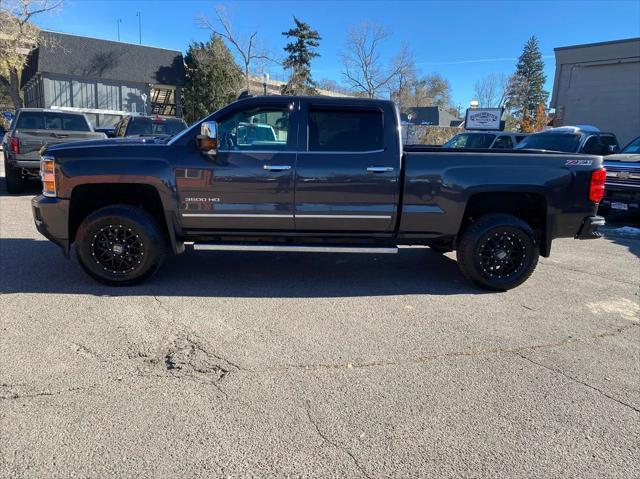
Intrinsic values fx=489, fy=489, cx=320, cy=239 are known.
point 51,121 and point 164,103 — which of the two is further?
point 164,103

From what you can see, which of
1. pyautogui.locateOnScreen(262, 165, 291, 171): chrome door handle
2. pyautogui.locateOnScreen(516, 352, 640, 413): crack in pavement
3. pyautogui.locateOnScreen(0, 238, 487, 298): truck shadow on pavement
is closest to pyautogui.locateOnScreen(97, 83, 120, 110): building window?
pyautogui.locateOnScreen(0, 238, 487, 298): truck shadow on pavement

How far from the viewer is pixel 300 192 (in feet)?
16.9

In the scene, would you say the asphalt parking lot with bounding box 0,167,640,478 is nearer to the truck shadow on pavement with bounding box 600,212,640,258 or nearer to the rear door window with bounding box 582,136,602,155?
the truck shadow on pavement with bounding box 600,212,640,258

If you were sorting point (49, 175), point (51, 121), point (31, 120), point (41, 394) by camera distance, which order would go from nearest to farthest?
point (41, 394) → point (49, 175) → point (31, 120) → point (51, 121)

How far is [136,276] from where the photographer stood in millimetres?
5168

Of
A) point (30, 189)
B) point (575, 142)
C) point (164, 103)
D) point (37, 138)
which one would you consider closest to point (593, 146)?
point (575, 142)

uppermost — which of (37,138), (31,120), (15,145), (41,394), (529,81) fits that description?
(529,81)

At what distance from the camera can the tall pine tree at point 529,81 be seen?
70.1 m

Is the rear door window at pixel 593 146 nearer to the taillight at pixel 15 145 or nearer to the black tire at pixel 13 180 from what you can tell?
the taillight at pixel 15 145

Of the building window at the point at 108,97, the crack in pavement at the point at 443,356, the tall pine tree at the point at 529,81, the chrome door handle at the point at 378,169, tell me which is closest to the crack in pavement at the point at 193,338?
the crack in pavement at the point at 443,356

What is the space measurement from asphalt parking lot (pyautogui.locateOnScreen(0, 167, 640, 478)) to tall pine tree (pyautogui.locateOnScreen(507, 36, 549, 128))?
236 ft

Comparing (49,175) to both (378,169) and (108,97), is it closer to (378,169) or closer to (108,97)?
(378,169)

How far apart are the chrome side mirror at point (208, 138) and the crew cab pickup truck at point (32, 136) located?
22.6ft

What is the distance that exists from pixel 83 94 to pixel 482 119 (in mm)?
26199
